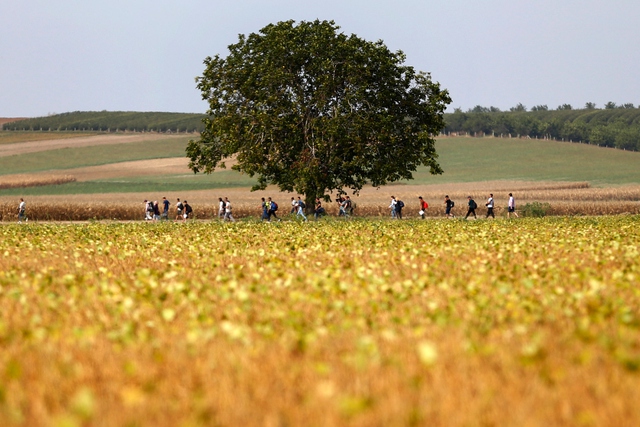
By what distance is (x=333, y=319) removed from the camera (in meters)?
10.6

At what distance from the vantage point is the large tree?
53469 mm

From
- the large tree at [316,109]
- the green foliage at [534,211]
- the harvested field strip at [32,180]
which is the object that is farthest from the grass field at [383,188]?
the large tree at [316,109]

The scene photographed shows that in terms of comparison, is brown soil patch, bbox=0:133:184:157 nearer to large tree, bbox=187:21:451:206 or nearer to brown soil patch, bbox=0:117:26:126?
brown soil patch, bbox=0:117:26:126

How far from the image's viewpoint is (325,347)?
8.64m

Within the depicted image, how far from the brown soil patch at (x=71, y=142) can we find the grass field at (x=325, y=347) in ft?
447

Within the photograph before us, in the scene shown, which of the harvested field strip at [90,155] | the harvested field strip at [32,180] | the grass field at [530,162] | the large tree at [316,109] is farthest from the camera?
the harvested field strip at [90,155]

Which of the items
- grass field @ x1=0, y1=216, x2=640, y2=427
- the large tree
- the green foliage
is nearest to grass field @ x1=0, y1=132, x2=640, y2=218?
the green foliage

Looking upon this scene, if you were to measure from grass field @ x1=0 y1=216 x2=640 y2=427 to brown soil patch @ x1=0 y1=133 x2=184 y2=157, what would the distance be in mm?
136271

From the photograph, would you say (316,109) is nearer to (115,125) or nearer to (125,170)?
(125,170)

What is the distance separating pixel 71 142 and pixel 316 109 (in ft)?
371

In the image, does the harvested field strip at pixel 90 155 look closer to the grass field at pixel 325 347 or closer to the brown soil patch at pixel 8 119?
the brown soil patch at pixel 8 119

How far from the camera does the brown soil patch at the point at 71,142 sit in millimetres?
149125

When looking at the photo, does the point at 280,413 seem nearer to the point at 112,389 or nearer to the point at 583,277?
the point at 112,389

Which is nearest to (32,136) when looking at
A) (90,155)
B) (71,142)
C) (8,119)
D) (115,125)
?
(71,142)
